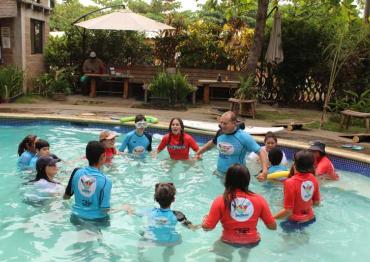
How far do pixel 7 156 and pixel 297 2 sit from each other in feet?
39.1

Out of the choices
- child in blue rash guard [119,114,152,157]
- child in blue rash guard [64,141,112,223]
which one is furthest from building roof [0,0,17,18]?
child in blue rash guard [64,141,112,223]

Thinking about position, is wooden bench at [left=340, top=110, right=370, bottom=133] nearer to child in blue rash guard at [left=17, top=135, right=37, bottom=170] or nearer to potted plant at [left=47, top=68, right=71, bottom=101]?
child in blue rash guard at [left=17, top=135, right=37, bottom=170]

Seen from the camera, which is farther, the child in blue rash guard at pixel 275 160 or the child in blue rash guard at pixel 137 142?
the child in blue rash guard at pixel 137 142

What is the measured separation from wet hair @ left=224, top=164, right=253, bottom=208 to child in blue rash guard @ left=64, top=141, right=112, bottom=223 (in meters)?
1.39

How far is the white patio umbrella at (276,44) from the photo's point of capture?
15541 mm

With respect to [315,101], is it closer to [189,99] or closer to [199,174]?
[189,99]

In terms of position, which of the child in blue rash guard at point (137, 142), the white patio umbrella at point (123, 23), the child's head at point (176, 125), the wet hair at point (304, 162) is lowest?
the child in blue rash guard at point (137, 142)

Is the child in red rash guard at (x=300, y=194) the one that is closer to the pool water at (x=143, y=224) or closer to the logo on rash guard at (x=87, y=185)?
the pool water at (x=143, y=224)

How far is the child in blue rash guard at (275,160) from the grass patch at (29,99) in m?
9.69

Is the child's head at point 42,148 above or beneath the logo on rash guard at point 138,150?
above

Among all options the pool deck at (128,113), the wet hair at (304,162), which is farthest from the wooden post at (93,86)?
the wet hair at (304,162)

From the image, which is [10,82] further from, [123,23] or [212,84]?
[212,84]

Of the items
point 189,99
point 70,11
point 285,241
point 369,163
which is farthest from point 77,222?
point 70,11

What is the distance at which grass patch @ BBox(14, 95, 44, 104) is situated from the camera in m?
14.6
